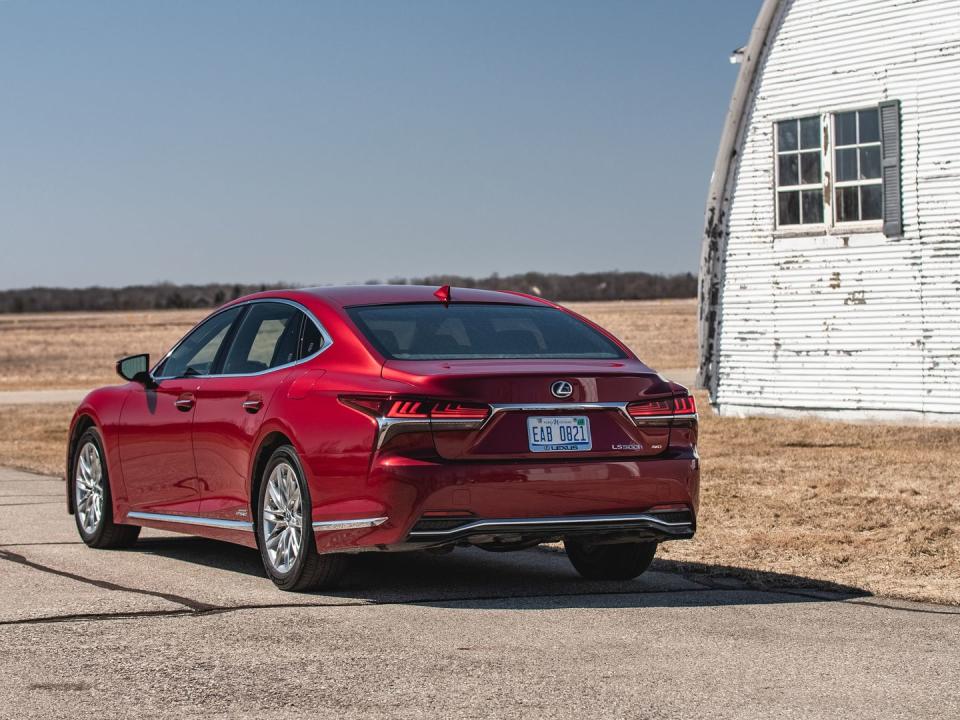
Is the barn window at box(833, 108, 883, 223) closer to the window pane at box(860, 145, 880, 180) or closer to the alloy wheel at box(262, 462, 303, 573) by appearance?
the window pane at box(860, 145, 880, 180)

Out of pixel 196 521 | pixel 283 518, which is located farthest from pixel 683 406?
pixel 196 521

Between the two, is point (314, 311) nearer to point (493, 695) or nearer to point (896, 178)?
point (493, 695)

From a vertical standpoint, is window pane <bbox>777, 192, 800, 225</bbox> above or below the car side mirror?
above

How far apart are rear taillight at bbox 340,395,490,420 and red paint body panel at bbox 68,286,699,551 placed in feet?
0.13

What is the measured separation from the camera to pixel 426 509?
7422mm

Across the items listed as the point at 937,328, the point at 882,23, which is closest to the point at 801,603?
the point at 937,328

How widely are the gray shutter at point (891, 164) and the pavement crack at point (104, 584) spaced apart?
38.7 ft

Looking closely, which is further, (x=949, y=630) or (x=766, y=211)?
(x=766, y=211)

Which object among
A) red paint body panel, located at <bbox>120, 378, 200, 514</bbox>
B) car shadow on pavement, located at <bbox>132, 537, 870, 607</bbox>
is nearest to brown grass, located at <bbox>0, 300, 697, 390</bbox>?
red paint body panel, located at <bbox>120, 378, 200, 514</bbox>

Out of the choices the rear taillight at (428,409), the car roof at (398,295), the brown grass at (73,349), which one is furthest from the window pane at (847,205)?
the brown grass at (73,349)

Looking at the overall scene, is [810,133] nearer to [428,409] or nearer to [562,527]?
[562,527]

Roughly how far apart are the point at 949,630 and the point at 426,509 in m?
2.50

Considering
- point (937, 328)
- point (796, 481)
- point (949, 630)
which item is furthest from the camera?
point (937, 328)

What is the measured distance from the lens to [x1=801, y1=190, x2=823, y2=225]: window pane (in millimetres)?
19159
